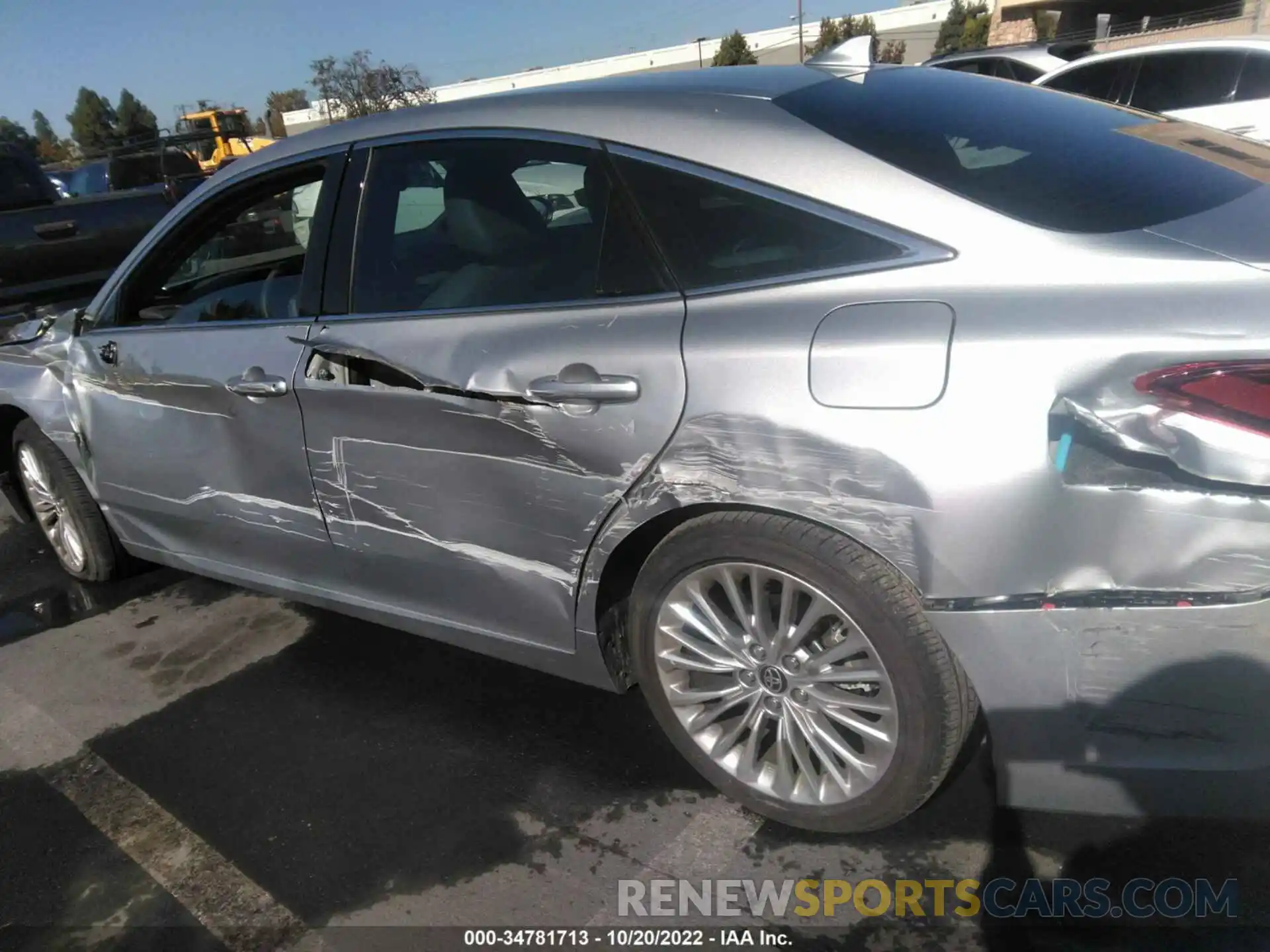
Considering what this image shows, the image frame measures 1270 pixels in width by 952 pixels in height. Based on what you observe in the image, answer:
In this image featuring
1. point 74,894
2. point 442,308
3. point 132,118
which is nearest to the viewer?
point 74,894

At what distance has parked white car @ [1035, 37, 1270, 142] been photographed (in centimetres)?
744

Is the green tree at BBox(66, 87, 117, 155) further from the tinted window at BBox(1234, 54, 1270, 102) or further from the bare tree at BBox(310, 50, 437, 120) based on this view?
the tinted window at BBox(1234, 54, 1270, 102)

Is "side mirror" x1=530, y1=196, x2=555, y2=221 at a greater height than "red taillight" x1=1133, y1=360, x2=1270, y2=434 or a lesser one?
greater

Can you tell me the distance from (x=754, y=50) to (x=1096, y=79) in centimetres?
4639

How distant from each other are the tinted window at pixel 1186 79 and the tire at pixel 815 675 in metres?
7.58

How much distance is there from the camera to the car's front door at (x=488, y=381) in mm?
2172

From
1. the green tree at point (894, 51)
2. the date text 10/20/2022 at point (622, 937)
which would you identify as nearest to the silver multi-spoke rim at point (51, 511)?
the date text 10/20/2022 at point (622, 937)

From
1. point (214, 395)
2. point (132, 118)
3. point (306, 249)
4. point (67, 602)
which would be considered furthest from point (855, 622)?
point (132, 118)

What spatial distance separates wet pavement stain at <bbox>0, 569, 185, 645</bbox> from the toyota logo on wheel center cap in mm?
2922

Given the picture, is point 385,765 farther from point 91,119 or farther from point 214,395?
point 91,119

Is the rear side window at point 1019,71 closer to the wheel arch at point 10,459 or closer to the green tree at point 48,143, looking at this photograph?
the wheel arch at point 10,459

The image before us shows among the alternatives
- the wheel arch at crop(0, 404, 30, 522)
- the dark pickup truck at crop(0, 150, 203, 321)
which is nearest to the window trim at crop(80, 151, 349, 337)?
the wheel arch at crop(0, 404, 30, 522)

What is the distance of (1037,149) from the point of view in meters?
2.16

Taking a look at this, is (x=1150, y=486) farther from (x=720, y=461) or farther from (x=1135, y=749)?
(x=720, y=461)
